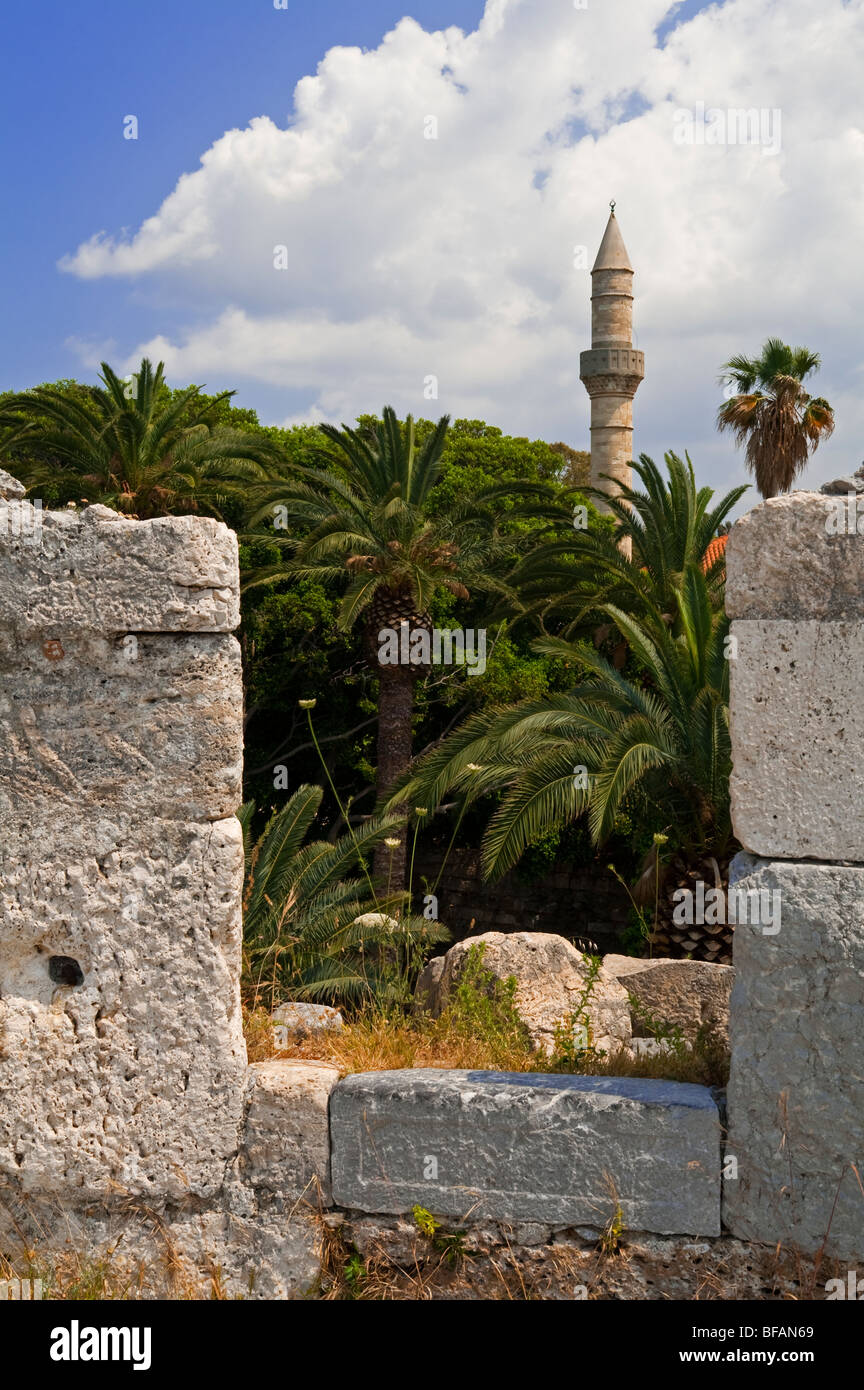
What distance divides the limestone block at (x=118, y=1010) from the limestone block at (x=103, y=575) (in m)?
0.56

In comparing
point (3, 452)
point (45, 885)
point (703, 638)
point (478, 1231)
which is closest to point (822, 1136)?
point (478, 1231)

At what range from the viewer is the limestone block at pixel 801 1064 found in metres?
2.92

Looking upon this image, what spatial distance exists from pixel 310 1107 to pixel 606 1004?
2.45 metres

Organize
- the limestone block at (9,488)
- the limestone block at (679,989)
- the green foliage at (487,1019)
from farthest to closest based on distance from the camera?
the limestone block at (679,989) → the green foliage at (487,1019) → the limestone block at (9,488)

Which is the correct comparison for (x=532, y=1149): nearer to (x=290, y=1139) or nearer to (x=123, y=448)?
(x=290, y=1139)

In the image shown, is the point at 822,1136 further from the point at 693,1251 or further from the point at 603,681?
the point at 603,681

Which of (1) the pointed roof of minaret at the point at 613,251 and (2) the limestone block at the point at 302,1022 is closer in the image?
(2) the limestone block at the point at 302,1022

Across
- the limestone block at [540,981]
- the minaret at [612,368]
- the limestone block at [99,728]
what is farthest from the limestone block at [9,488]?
the minaret at [612,368]

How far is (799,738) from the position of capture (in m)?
2.95

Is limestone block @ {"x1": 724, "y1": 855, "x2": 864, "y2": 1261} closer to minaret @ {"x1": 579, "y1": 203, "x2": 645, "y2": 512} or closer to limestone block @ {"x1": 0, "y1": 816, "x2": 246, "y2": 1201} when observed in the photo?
limestone block @ {"x1": 0, "y1": 816, "x2": 246, "y2": 1201}

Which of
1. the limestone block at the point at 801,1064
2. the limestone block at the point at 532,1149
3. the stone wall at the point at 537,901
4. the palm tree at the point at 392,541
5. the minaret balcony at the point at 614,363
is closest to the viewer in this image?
the limestone block at the point at 801,1064

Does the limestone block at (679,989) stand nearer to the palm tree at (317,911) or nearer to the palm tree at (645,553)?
the palm tree at (317,911)

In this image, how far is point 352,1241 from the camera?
10.6 feet

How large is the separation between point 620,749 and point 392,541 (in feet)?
18.5
